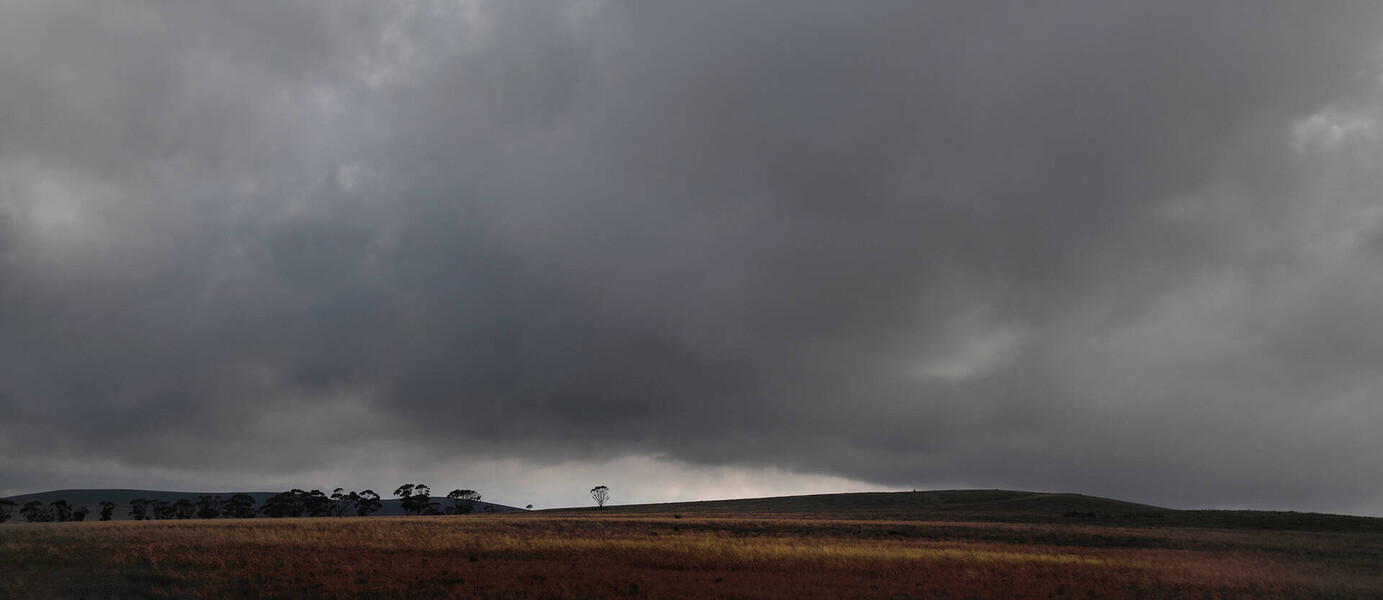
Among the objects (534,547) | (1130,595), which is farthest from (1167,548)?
(534,547)

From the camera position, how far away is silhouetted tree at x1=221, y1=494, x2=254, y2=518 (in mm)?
166125

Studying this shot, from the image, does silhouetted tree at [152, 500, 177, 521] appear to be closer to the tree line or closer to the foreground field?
the tree line

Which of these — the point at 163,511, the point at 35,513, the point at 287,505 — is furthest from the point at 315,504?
the point at 35,513

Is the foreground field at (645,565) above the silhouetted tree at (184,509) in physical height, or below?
above

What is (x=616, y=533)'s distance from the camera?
55.5 m

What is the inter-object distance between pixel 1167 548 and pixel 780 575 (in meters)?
31.7

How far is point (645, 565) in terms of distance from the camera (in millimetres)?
35188

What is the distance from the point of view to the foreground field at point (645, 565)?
27.8 meters

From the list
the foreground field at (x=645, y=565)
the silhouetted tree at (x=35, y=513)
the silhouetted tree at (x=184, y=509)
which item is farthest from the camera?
the silhouetted tree at (x=184, y=509)

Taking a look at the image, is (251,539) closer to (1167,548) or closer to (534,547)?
(534,547)

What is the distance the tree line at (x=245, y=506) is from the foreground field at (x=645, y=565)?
133437mm

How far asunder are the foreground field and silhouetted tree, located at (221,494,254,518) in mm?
132658

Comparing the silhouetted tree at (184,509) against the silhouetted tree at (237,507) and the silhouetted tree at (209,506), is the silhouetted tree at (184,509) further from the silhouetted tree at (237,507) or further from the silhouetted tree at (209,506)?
the silhouetted tree at (237,507)

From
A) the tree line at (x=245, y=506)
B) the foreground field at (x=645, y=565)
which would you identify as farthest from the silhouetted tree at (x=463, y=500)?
the foreground field at (x=645, y=565)
